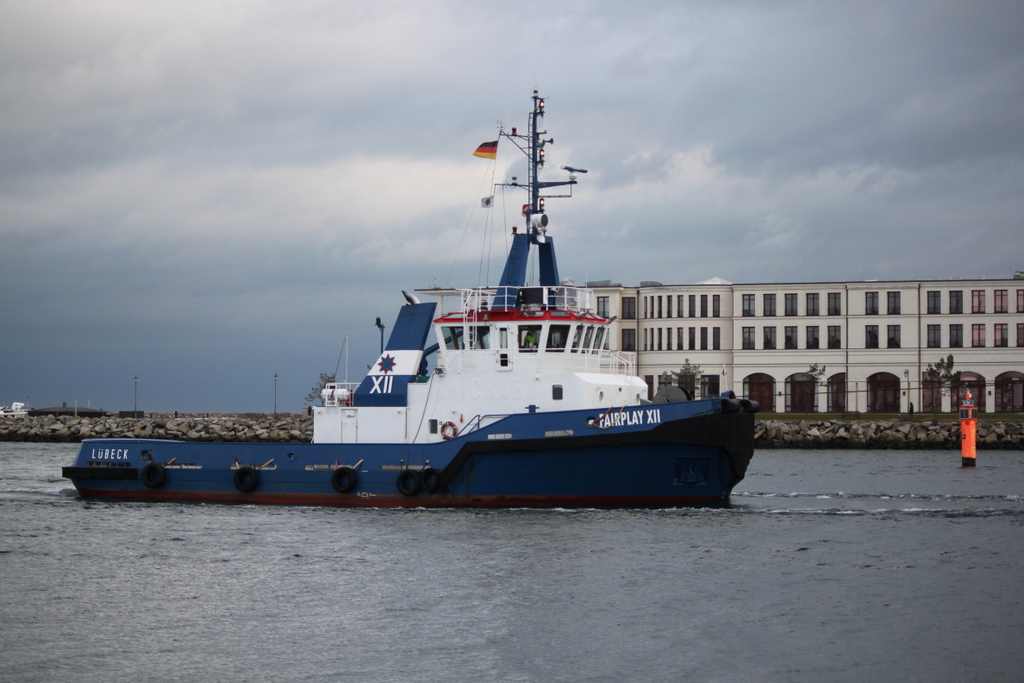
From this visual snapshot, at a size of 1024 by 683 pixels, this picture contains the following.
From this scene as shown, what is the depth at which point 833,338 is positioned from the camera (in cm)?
6169

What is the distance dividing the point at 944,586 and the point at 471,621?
698 centimetres

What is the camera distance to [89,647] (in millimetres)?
13125

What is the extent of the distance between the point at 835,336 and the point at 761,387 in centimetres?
494

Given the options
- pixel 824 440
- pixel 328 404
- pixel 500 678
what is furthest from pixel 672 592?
pixel 824 440

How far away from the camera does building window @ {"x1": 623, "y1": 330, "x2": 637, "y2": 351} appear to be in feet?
211

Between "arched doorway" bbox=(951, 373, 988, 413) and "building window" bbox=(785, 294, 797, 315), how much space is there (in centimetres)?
951

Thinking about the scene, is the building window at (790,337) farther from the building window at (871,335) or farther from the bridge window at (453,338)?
the bridge window at (453,338)

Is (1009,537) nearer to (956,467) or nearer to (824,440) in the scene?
(956,467)

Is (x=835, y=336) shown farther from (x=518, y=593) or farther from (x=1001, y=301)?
(x=518, y=593)

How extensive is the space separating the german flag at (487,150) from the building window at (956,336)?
146 ft

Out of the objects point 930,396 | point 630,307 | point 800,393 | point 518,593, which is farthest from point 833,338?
point 518,593

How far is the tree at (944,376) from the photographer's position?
186 feet

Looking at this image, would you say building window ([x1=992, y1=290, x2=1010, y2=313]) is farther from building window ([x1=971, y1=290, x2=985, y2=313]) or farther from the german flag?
the german flag

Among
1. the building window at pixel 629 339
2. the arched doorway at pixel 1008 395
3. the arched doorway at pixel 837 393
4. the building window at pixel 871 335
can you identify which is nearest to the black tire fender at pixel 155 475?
the building window at pixel 629 339
